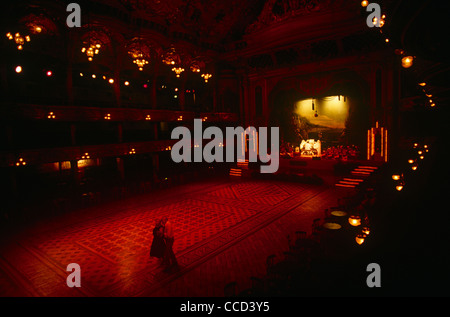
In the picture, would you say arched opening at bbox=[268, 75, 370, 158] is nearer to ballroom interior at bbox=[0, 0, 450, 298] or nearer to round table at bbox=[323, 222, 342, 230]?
ballroom interior at bbox=[0, 0, 450, 298]

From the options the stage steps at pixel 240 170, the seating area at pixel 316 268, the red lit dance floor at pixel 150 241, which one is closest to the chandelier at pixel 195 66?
the stage steps at pixel 240 170

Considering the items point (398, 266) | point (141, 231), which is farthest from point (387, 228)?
point (141, 231)

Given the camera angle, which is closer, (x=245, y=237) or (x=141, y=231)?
(x=245, y=237)

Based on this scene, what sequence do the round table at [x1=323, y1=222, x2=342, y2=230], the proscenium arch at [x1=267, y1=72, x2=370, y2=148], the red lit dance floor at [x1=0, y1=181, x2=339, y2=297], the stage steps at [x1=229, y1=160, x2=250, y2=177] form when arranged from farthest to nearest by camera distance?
1. the stage steps at [x1=229, y1=160, x2=250, y2=177]
2. the proscenium arch at [x1=267, y1=72, x2=370, y2=148]
3. the round table at [x1=323, y1=222, x2=342, y2=230]
4. the red lit dance floor at [x1=0, y1=181, x2=339, y2=297]

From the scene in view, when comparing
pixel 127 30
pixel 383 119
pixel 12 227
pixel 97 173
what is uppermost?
pixel 127 30

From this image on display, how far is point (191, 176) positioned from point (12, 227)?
1081 cm

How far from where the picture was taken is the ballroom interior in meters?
6.36

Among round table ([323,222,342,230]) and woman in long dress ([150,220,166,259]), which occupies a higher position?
round table ([323,222,342,230])

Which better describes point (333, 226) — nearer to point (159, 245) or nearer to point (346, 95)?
point (159, 245)

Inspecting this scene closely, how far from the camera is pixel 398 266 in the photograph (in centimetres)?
616

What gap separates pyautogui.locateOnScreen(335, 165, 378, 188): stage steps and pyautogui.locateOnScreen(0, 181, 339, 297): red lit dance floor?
4.19 ft

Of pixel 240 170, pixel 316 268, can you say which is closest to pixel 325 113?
pixel 240 170

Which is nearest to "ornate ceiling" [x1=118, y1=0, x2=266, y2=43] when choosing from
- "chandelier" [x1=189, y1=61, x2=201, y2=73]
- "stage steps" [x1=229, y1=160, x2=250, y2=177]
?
"chandelier" [x1=189, y1=61, x2=201, y2=73]
